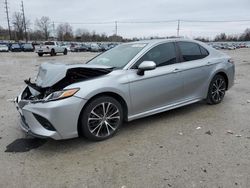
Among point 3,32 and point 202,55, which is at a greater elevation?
point 3,32

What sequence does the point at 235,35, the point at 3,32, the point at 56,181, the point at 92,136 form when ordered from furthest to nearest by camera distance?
1. the point at 235,35
2. the point at 3,32
3. the point at 92,136
4. the point at 56,181

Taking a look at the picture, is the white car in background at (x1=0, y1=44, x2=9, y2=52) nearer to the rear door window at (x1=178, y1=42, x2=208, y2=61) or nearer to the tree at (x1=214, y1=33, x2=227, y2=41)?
the rear door window at (x1=178, y1=42, x2=208, y2=61)

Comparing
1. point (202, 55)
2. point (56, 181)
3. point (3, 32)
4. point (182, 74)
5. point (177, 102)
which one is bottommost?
point (56, 181)

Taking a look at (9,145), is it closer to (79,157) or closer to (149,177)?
(79,157)

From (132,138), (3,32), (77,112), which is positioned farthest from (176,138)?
(3,32)

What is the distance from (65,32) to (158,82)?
93797 mm

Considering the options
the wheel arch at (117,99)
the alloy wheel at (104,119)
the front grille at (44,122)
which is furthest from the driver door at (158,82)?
the front grille at (44,122)

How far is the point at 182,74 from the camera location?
4.43m

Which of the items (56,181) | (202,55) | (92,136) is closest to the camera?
(56,181)

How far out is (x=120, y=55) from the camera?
4375 mm

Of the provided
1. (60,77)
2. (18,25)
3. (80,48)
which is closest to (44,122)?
(60,77)

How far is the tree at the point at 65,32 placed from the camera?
86.8m

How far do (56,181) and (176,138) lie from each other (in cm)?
190

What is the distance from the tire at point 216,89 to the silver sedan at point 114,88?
0.09 m
